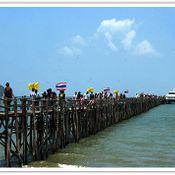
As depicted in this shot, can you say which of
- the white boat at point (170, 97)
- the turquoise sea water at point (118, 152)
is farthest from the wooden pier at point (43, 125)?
the white boat at point (170, 97)

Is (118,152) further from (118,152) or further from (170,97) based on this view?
(170,97)

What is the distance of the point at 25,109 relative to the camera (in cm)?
1912

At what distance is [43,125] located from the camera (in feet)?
70.5

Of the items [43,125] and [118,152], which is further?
[118,152]

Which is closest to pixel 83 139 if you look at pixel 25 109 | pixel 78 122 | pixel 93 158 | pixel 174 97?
pixel 78 122

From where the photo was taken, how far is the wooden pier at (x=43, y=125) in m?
18.6

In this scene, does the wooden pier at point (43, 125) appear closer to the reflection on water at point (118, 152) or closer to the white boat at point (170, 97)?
the reflection on water at point (118, 152)

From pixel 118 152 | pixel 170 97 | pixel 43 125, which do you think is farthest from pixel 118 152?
pixel 170 97

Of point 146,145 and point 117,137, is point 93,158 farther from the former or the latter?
point 117,137

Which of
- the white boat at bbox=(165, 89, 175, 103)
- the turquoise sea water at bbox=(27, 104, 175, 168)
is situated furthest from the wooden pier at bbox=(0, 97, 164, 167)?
the white boat at bbox=(165, 89, 175, 103)
